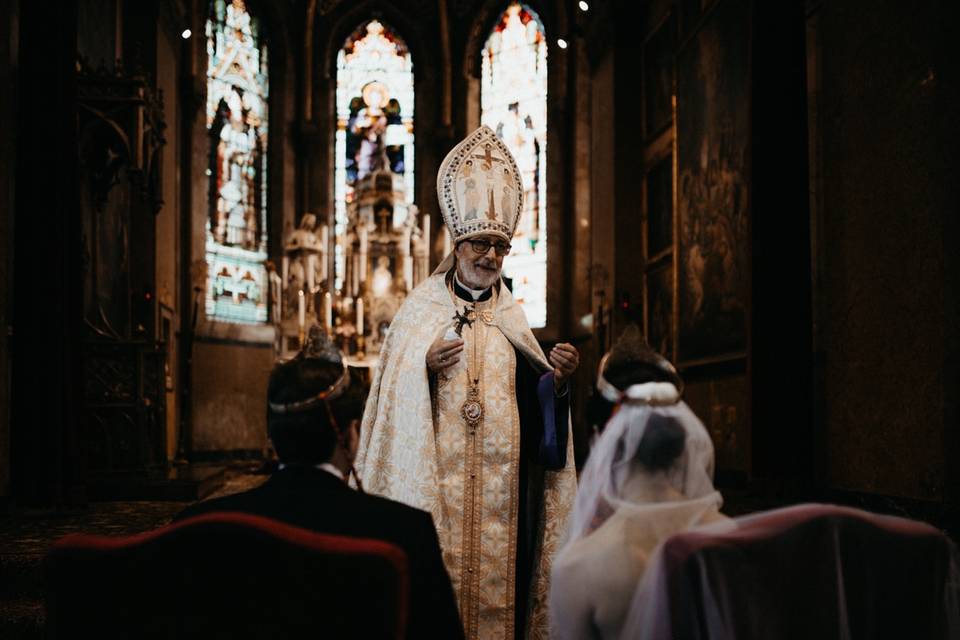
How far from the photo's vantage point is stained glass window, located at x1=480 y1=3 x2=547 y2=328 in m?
20.2

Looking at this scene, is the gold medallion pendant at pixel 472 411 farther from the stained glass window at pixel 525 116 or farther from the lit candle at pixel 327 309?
the stained glass window at pixel 525 116

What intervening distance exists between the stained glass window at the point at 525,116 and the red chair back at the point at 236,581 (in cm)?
1776

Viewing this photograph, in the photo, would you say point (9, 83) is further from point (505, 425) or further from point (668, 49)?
point (668, 49)

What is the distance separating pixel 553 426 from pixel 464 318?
60 centimetres

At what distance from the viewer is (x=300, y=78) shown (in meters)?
21.4

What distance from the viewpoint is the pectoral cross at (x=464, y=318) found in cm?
435

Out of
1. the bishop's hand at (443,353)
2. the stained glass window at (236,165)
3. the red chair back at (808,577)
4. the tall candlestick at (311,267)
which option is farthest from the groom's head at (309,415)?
the stained glass window at (236,165)

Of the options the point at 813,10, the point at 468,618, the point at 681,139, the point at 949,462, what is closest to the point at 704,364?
the point at 681,139

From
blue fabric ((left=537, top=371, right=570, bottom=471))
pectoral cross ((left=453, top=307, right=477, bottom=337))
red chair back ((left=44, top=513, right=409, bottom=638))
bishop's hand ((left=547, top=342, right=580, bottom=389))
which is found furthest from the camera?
pectoral cross ((left=453, top=307, right=477, bottom=337))

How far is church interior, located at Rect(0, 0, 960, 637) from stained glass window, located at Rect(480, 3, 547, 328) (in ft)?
0.22

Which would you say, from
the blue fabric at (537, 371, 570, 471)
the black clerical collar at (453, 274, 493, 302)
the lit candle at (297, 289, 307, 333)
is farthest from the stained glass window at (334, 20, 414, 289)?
the blue fabric at (537, 371, 570, 471)

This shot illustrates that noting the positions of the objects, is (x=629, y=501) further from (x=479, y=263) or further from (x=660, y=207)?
(x=660, y=207)

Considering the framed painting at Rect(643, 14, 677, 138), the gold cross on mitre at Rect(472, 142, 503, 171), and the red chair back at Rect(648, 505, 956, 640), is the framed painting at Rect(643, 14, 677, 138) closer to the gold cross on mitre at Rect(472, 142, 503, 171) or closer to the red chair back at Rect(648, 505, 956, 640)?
the gold cross on mitre at Rect(472, 142, 503, 171)

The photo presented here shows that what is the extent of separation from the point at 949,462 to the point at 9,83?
694cm
